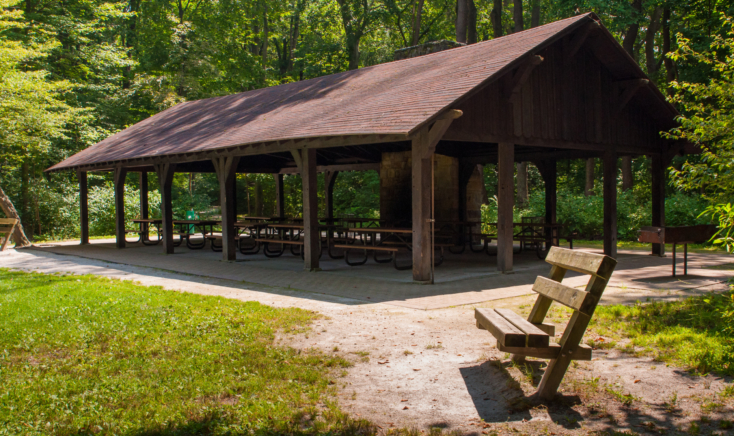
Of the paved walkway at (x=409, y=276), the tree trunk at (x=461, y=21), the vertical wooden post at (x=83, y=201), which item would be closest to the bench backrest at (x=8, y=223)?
the vertical wooden post at (x=83, y=201)

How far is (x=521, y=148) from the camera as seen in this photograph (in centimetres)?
1471

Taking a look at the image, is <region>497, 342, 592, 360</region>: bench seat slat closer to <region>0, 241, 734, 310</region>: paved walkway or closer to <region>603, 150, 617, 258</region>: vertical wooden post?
<region>0, 241, 734, 310</region>: paved walkway

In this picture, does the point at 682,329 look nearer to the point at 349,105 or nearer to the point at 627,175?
the point at 349,105

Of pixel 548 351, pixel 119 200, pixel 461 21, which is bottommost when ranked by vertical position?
pixel 548 351

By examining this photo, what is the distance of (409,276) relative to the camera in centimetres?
992

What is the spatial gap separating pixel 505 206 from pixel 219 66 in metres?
23.9

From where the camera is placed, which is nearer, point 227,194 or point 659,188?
point 227,194

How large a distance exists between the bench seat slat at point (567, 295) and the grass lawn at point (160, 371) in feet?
4.84

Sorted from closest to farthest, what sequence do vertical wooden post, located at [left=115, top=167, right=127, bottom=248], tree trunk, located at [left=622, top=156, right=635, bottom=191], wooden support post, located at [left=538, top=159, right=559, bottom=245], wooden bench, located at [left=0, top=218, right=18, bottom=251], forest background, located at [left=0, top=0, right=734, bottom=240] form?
wooden support post, located at [left=538, top=159, right=559, bottom=245], vertical wooden post, located at [left=115, top=167, right=127, bottom=248], wooden bench, located at [left=0, top=218, right=18, bottom=251], forest background, located at [left=0, top=0, right=734, bottom=240], tree trunk, located at [left=622, top=156, right=635, bottom=191]

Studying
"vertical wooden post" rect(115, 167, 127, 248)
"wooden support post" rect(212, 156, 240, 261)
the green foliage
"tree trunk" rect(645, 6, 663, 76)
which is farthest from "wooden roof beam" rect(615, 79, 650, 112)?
"tree trunk" rect(645, 6, 663, 76)

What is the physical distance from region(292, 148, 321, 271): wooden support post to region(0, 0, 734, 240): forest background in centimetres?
950

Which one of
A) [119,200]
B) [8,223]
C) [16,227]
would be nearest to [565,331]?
[119,200]

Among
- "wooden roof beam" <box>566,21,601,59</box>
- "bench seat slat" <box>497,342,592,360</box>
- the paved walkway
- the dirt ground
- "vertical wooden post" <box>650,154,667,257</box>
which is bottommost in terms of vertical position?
the dirt ground

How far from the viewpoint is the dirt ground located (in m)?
3.39
